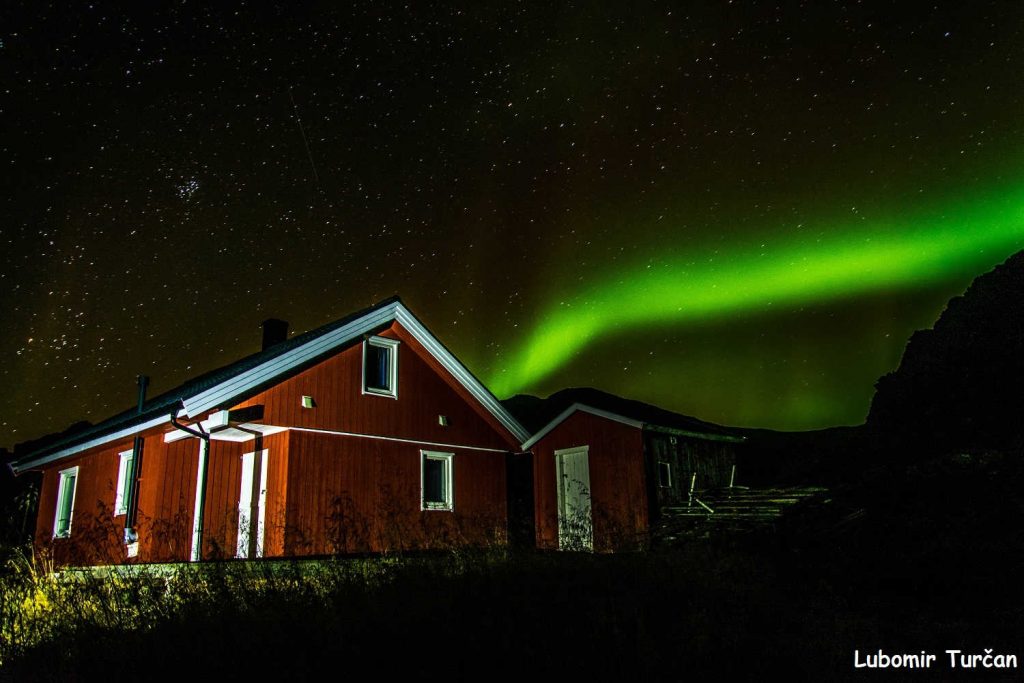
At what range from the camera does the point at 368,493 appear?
16062 millimetres

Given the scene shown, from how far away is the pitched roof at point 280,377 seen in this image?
47.4 feet

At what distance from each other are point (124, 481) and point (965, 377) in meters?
31.7

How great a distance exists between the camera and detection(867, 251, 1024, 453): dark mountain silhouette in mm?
26172

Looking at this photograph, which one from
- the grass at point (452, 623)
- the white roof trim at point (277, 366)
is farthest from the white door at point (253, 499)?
the grass at point (452, 623)

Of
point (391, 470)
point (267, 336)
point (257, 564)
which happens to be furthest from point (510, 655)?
point (267, 336)

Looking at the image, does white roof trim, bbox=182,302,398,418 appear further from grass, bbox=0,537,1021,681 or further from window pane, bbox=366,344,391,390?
grass, bbox=0,537,1021,681

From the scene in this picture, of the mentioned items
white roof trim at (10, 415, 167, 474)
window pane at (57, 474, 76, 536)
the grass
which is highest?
white roof trim at (10, 415, 167, 474)

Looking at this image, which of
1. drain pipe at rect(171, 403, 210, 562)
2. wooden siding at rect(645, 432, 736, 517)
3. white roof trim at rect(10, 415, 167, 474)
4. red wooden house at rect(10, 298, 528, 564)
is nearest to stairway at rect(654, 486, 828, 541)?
wooden siding at rect(645, 432, 736, 517)

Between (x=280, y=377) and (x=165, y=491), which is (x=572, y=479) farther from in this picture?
(x=165, y=491)

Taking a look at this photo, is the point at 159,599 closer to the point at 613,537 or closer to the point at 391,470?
the point at 613,537

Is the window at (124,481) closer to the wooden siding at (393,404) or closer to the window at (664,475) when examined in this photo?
the wooden siding at (393,404)

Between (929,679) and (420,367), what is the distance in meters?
13.5

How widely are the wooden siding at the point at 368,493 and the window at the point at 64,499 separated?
9.67m

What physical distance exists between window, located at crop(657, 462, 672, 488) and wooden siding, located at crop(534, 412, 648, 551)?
2.46ft
